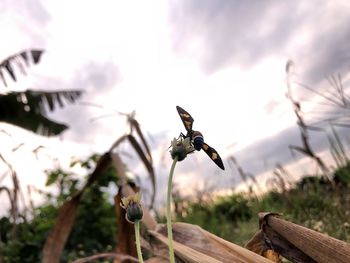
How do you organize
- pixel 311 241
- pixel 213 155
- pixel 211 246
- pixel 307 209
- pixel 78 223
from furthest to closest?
1. pixel 78 223
2. pixel 307 209
3. pixel 211 246
4. pixel 311 241
5. pixel 213 155

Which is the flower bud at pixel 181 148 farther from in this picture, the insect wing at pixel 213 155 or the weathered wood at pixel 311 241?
the weathered wood at pixel 311 241

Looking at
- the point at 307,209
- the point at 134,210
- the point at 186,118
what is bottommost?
the point at 307,209

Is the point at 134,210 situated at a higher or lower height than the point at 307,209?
higher

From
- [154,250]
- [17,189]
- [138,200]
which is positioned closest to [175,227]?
[154,250]

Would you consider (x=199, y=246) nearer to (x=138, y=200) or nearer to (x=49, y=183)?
(x=138, y=200)

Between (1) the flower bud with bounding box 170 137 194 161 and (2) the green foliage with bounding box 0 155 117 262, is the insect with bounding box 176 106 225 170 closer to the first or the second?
(1) the flower bud with bounding box 170 137 194 161

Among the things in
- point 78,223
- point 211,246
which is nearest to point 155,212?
point 78,223

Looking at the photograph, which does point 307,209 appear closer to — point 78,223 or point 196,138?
point 78,223

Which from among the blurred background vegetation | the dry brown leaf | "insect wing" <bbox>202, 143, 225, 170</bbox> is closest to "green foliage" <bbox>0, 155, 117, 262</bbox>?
the blurred background vegetation
